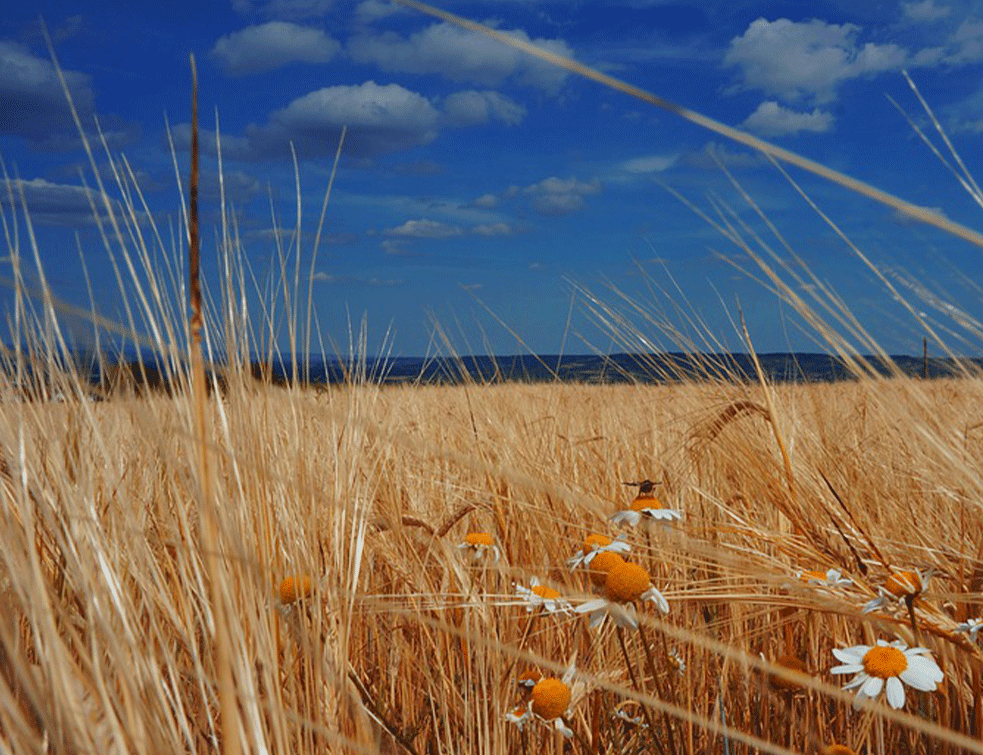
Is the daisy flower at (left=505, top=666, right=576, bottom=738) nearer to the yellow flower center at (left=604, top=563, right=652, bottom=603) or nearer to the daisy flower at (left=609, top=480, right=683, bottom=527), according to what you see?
the yellow flower center at (left=604, top=563, right=652, bottom=603)

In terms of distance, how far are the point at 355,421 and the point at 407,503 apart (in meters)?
0.70

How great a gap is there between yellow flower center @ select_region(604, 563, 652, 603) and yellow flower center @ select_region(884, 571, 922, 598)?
296mm

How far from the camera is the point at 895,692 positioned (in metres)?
0.93

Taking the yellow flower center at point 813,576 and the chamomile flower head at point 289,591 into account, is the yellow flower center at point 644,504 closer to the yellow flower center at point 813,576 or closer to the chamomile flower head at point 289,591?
the yellow flower center at point 813,576

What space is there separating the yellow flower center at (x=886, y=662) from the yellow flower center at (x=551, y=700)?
1.21 feet

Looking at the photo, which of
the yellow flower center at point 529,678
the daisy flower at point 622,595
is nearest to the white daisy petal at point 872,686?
the daisy flower at point 622,595

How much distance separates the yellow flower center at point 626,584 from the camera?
0.97 metres

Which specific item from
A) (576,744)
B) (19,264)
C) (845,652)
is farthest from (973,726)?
(19,264)

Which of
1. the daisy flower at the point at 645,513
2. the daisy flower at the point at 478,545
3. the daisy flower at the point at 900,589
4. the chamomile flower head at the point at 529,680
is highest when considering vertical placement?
the daisy flower at the point at 645,513

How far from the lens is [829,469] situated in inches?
67.4

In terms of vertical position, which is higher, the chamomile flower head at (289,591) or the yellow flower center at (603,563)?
the yellow flower center at (603,563)

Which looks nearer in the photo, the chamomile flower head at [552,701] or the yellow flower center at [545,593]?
the chamomile flower head at [552,701]

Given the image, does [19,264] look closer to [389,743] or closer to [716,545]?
[389,743]

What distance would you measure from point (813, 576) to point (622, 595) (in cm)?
35
